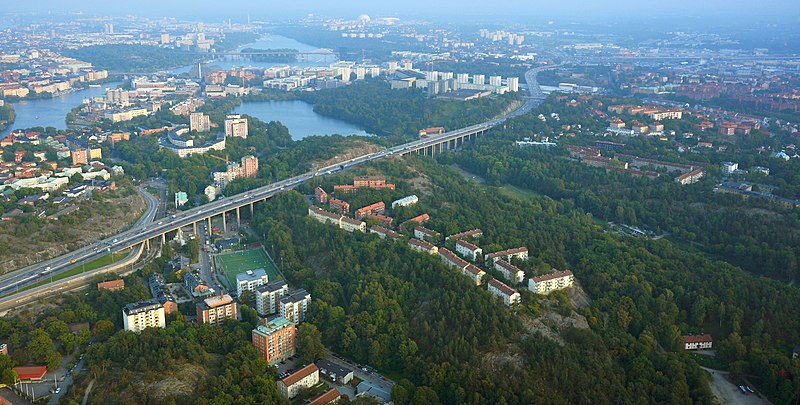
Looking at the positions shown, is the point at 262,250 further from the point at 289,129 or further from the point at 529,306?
the point at 289,129

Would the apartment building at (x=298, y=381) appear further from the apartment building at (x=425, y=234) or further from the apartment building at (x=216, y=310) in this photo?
the apartment building at (x=425, y=234)

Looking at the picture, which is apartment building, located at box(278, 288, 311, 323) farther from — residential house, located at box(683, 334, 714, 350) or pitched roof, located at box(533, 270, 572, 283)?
residential house, located at box(683, 334, 714, 350)

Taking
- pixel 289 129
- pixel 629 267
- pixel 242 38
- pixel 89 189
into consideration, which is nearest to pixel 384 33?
pixel 242 38

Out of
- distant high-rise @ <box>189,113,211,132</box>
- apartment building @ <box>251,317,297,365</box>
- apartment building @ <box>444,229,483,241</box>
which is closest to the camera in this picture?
apartment building @ <box>251,317,297,365</box>

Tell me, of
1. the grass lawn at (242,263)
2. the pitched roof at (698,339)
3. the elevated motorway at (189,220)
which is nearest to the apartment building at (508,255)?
the pitched roof at (698,339)

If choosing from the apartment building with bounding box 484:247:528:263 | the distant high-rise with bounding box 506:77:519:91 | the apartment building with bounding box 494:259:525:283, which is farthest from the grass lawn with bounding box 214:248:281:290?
the distant high-rise with bounding box 506:77:519:91

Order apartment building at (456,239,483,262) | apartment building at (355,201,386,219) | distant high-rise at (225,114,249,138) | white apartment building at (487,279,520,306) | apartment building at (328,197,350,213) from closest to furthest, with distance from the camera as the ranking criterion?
white apartment building at (487,279,520,306), apartment building at (456,239,483,262), apartment building at (355,201,386,219), apartment building at (328,197,350,213), distant high-rise at (225,114,249,138)

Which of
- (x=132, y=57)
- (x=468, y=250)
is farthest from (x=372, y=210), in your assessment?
(x=132, y=57)

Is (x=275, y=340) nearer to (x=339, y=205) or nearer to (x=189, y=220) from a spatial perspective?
(x=339, y=205)
